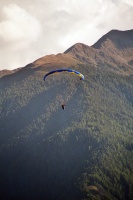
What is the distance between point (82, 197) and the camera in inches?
7820

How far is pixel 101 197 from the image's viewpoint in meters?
196

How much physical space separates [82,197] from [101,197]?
11.8 m
